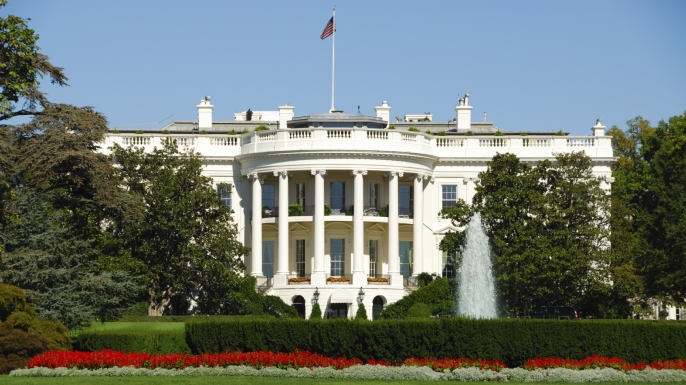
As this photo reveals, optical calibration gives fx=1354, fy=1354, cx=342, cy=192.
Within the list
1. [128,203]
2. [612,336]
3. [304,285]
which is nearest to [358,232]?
[304,285]

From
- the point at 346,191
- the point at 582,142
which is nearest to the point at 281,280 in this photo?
the point at 346,191

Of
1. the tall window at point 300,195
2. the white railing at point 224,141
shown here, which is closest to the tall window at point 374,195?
the tall window at point 300,195

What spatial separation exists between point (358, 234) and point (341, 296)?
3292 millimetres

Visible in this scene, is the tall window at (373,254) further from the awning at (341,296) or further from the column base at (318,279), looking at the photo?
the column base at (318,279)

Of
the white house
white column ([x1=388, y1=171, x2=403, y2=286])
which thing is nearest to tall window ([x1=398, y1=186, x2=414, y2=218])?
the white house

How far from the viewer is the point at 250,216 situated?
7225cm

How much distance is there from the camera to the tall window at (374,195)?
71750 millimetres

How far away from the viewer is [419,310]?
203ft

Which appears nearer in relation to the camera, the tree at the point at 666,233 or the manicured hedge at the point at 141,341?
the manicured hedge at the point at 141,341

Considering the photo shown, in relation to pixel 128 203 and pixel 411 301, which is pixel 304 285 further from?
pixel 128 203

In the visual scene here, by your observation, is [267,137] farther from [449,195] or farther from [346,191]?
[449,195]

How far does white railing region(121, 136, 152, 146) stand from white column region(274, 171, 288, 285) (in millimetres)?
7710

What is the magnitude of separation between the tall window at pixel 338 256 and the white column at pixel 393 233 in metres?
3.43

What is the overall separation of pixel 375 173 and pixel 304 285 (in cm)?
754
